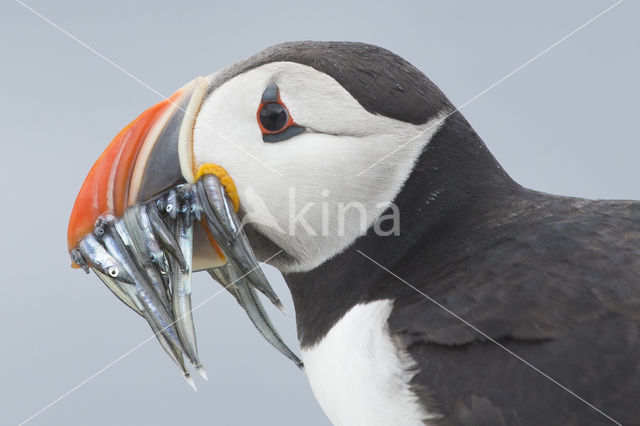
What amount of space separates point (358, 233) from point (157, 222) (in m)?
0.57

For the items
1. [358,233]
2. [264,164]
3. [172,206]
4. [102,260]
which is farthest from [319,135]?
[102,260]

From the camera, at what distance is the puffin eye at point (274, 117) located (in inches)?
102

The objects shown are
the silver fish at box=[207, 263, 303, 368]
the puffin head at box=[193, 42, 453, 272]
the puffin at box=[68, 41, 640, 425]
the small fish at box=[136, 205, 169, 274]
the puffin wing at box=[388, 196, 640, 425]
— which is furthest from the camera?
the silver fish at box=[207, 263, 303, 368]

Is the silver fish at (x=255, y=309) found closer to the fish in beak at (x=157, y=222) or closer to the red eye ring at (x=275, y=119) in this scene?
the fish in beak at (x=157, y=222)

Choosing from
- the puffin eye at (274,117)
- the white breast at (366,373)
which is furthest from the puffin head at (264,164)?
the white breast at (366,373)

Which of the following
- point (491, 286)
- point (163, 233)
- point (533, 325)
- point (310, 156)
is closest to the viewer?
point (533, 325)

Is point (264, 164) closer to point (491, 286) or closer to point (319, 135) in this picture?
point (319, 135)

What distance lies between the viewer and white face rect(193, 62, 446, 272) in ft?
8.39

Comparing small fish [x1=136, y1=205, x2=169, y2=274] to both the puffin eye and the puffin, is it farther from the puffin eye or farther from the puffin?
the puffin eye

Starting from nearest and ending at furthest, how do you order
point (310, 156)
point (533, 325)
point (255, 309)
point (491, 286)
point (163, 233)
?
point (533, 325), point (491, 286), point (310, 156), point (163, 233), point (255, 309)

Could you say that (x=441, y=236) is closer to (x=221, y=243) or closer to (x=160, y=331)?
(x=221, y=243)

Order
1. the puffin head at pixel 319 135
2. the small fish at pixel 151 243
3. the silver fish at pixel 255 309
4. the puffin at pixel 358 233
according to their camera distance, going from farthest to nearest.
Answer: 1. the silver fish at pixel 255 309
2. the small fish at pixel 151 243
3. the puffin head at pixel 319 135
4. the puffin at pixel 358 233

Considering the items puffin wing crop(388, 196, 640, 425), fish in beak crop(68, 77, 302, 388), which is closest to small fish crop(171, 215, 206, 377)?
fish in beak crop(68, 77, 302, 388)

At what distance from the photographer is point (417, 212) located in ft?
8.61
